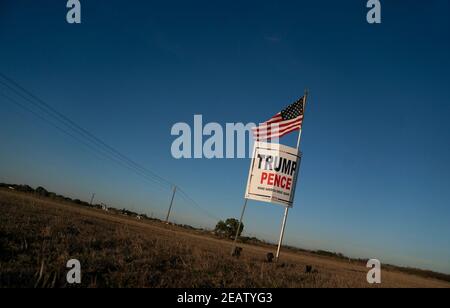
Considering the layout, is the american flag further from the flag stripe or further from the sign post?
the sign post

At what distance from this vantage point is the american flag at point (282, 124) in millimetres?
16766

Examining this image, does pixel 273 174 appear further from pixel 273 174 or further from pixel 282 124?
pixel 282 124

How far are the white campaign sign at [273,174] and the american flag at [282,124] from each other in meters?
1.99

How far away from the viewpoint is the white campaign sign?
1461 cm

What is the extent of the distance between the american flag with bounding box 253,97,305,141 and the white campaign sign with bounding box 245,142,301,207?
1.99 m

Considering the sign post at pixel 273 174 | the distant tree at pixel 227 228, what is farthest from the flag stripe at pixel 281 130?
the distant tree at pixel 227 228

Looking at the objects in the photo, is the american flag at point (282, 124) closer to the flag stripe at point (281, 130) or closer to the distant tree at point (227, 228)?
the flag stripe at point (281, 130)

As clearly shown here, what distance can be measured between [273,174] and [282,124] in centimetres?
334

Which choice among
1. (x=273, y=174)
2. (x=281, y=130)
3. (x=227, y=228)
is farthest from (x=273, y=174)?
(x=227, y=228)

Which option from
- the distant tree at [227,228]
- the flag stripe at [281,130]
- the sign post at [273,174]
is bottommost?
the distant tree at [227,228]

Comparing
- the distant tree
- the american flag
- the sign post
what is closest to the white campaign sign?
the sign post

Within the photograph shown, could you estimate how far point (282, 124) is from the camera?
55.4 feet
